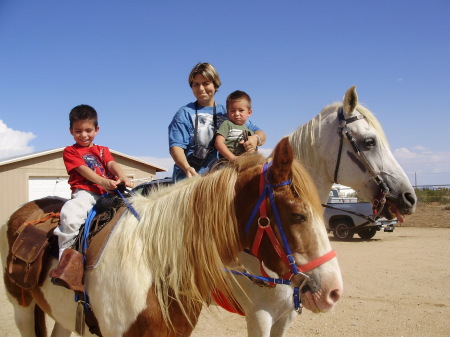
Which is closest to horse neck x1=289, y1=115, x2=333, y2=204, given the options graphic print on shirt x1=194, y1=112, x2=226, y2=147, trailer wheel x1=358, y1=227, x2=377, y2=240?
graphic print on shirt x1=194, y1=112, x2=226, y2=147

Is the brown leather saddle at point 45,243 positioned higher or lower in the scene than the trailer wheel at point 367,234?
higher

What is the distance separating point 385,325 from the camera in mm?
5168

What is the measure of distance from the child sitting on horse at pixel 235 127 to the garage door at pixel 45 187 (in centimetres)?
1505

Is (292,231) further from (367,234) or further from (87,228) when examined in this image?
(367,234)

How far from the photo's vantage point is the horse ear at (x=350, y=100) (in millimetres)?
2936

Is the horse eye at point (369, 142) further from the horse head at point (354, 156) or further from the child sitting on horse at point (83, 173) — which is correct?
the child sitting on horse at point (83, 173)

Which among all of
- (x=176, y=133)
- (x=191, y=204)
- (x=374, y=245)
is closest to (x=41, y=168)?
(x=374, y=245)

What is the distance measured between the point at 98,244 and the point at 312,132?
1917mm

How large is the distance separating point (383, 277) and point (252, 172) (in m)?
7.04

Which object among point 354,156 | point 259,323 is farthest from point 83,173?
point 354,156

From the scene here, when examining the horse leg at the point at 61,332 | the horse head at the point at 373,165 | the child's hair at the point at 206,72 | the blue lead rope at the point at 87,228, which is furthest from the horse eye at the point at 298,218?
the horse leg at the point at 61,332

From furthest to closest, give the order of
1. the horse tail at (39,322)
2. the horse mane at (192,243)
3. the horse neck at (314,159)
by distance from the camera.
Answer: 1. the horse tail at (39,322)
2. the horse neck at (314,159)
3. the horse mane at (192,243)

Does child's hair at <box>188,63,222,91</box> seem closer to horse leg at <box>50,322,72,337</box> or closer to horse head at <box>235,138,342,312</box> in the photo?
horse head at <box>235,138,342,312</box>

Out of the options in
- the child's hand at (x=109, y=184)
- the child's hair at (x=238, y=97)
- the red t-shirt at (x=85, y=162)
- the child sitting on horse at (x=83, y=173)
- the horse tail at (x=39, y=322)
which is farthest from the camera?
the horse tail at (x=39, y=322)
